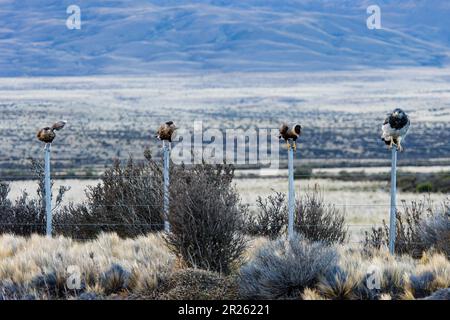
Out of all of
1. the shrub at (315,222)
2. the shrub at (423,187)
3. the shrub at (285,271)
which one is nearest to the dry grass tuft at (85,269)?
the shrub at (285,271)

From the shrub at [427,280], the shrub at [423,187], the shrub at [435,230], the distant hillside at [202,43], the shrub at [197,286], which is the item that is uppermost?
the distant hillside at [202,43]

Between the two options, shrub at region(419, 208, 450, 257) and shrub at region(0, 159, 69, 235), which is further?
shrub at region(0, 159, 69, 235)

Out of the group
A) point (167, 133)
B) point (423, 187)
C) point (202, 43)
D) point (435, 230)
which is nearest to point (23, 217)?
point (167, 133)

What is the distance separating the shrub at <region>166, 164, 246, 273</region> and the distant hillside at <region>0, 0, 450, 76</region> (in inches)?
5232

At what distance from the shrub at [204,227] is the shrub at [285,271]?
731 mm

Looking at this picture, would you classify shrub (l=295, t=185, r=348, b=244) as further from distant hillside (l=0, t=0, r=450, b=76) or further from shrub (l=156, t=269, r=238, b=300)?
distant hillside (l=0, t=0, r=450, b=76)

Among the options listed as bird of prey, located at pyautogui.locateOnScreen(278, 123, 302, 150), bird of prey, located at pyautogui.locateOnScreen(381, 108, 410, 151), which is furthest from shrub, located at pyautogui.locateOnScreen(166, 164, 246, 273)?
bird of prey, located at pyautogui.locateOnScreen(381, 108, 410, 151)

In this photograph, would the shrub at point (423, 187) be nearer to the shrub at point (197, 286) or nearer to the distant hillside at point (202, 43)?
the shrub at point (197, 286)

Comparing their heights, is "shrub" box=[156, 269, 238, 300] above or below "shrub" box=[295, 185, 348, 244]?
below

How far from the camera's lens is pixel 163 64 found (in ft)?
497

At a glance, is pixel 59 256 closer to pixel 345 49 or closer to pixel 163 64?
pixel 163 64

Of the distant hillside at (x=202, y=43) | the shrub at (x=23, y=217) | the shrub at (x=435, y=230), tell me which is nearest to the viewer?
the shrub at (x=435, y=230)

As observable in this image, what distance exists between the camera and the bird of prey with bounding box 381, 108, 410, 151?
9.80 metres

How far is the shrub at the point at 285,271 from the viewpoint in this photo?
26.2 ft
